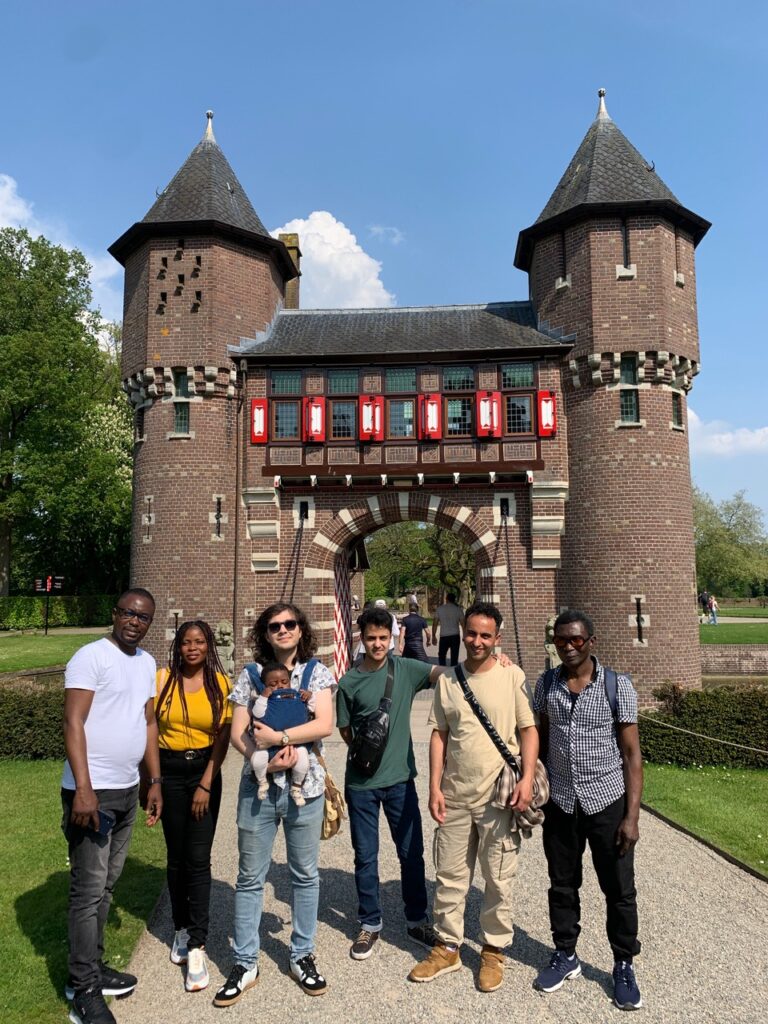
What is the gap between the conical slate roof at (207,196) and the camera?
17.2 meters

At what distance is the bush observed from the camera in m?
9.93

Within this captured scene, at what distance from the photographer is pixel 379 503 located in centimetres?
1695

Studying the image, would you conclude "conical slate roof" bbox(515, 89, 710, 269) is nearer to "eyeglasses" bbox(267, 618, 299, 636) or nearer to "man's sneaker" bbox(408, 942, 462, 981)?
"eyeglasses" bbox(267, 618, 299, 636)

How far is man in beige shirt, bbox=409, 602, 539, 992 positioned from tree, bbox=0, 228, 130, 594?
1156 inches

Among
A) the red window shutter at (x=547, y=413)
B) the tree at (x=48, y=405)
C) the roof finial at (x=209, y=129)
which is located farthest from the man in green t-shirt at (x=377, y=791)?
the tree at (x=48, y=405)

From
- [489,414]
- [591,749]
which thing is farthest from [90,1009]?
[489,414]

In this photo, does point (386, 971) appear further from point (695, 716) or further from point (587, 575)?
point (587, 575)

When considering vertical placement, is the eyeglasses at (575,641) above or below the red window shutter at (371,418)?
below

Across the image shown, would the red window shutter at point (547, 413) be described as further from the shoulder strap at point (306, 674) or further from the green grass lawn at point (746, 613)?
the green grass lawn at point (746, 613)

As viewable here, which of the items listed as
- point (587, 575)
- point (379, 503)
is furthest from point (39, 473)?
point (587, 575)

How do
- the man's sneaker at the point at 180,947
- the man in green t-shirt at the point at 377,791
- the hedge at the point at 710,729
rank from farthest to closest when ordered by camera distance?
the hedge at the point at 710,729
the man in green t-shirt at the point at 377,791
the man's sneaker at the point at 180,947

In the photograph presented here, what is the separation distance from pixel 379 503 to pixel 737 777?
9.98 meters

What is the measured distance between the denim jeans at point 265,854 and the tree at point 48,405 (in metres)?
29.0

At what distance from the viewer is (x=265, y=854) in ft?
13.2
